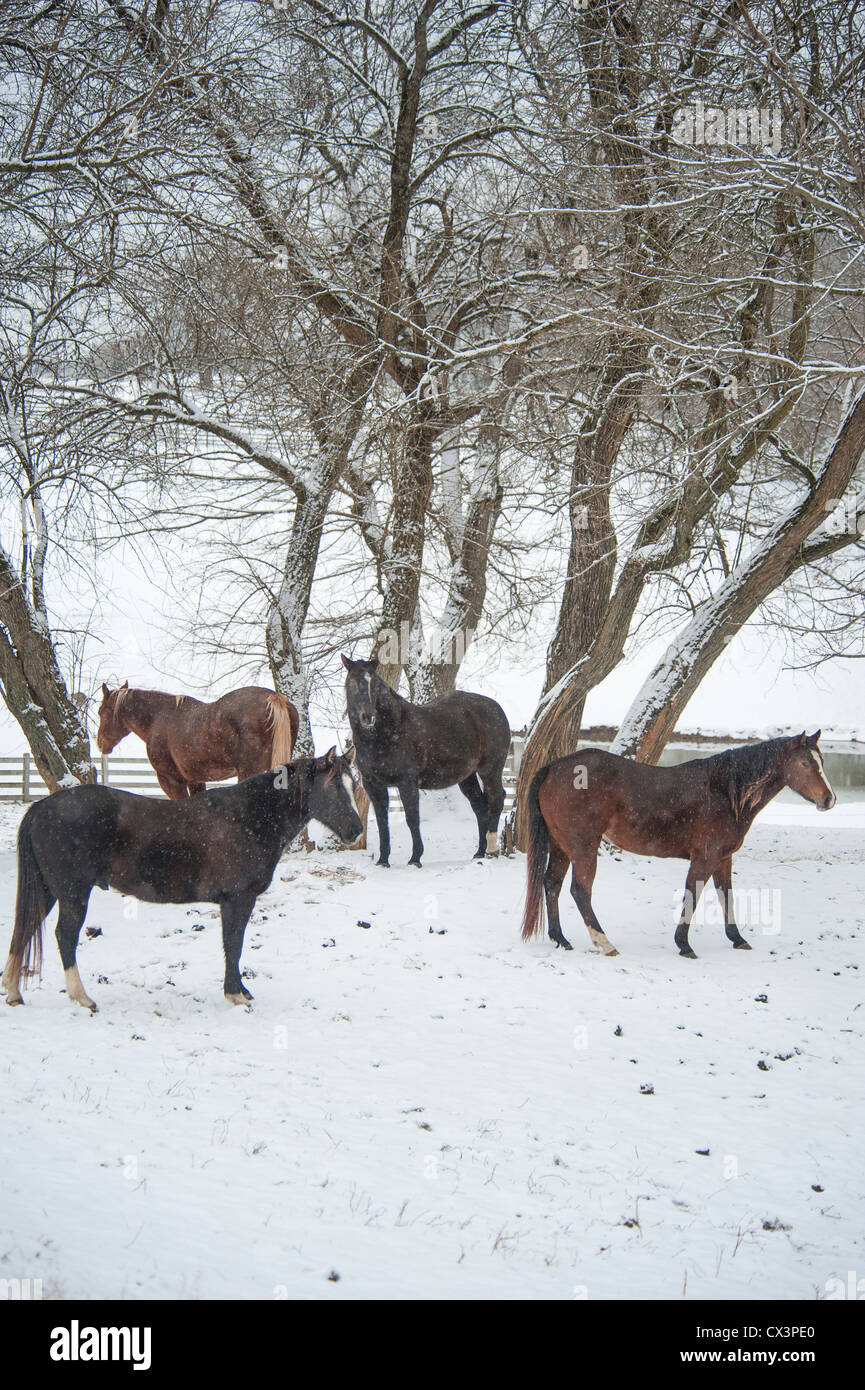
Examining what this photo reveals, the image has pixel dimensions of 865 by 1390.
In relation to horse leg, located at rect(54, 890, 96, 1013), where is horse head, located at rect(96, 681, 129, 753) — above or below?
above

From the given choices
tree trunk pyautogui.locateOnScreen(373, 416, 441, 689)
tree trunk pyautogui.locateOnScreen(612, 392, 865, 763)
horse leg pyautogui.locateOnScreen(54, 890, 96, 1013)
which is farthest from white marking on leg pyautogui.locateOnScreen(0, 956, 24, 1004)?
tree trunk pyautogui.locateOnScreen(612, 392, 865, 763)

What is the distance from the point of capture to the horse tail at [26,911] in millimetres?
5133

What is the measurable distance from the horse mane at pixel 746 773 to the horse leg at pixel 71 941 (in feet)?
14.0

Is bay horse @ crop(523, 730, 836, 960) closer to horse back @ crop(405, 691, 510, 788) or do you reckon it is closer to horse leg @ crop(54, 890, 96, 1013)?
horse back @ crop(405, 691, 510, 788)

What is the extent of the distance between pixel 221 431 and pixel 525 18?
4905mm

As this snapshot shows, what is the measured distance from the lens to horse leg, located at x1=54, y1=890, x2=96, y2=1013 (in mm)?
5191

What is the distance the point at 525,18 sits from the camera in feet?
30.0

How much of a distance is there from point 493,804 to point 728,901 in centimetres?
313

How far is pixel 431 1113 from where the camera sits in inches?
168

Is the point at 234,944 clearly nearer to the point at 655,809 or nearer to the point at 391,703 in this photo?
the point at 655,809

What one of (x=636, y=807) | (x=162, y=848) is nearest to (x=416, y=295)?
(x=636, y=807)
